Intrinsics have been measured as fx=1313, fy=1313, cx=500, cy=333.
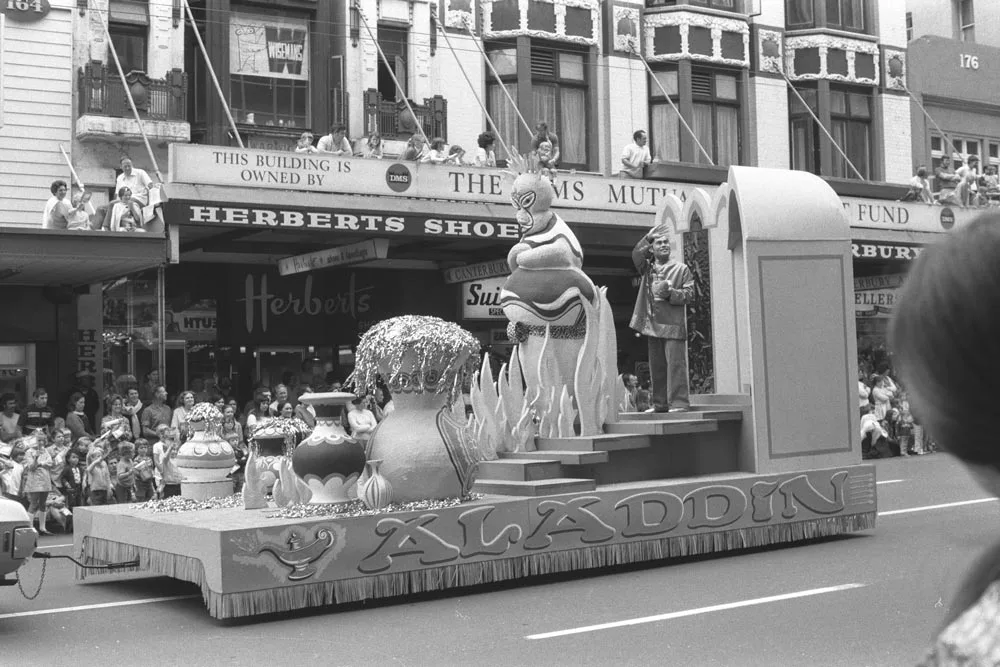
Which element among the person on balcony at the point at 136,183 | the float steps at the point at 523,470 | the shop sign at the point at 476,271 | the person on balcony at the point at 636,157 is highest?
the person on balcony at the point at 636,157

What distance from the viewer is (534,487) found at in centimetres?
1045

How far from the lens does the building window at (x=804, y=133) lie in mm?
30812

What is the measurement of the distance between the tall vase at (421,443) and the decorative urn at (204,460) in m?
1.46

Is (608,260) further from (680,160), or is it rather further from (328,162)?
(328,162)

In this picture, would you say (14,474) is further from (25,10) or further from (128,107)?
(25,10)

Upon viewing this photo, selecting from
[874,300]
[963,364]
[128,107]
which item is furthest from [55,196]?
[874,300]

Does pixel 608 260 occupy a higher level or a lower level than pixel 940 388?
higher

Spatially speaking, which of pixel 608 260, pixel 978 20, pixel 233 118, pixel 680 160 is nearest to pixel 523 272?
pixel 233 118

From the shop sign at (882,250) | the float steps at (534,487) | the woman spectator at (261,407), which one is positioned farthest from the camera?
the shop sign at (882,250)

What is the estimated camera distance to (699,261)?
13805 millimetres

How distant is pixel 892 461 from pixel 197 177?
12445 millimetres

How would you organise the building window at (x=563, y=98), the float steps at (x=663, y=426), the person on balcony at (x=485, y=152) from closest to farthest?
the float steps at (x=663, y=426) < the person on balcony at (x=485, y=152) < the building window at (x=563, y=98)

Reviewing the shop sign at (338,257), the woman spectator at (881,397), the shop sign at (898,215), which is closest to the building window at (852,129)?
the shop sign at (898,215)

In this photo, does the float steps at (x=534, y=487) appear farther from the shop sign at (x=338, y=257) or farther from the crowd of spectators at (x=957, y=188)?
the crowd of spectators at (x=957, y=188)
